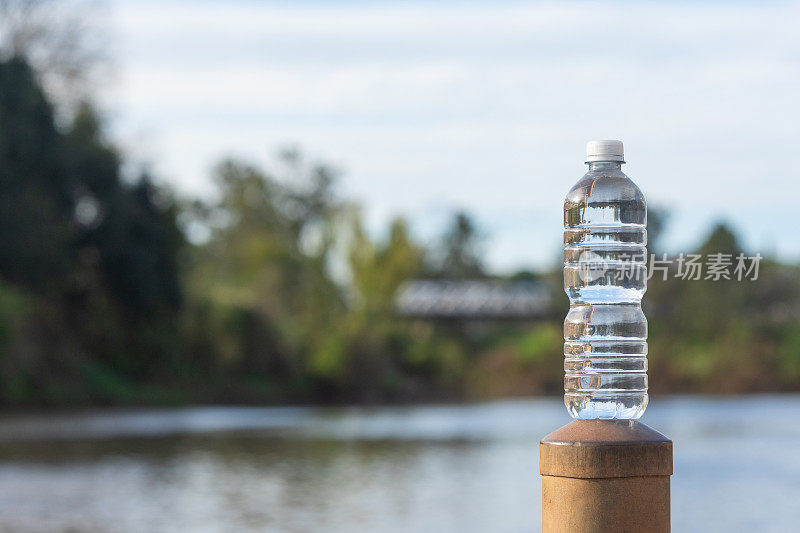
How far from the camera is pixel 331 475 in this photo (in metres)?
14.3

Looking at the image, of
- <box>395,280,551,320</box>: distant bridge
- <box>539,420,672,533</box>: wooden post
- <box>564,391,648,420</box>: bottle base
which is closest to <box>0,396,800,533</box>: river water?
<box>564,391,648,420</box>: bottle base

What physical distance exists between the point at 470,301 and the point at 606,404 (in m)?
51.0

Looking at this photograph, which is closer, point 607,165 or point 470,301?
point 607,165

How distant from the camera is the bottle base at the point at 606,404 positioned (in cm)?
306

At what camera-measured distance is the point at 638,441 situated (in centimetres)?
287

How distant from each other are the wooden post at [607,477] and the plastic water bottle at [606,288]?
158mm

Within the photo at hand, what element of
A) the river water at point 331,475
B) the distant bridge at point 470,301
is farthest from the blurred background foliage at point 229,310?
the river water at point 331,475

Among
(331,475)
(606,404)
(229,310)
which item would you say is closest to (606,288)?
(606,404)

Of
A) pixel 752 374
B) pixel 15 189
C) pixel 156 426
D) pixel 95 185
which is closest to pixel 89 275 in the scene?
pixel 95 185

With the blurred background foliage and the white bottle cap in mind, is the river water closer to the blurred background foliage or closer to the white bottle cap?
the blurred background foliage

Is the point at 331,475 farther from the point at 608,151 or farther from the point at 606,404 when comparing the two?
the point at 608,151

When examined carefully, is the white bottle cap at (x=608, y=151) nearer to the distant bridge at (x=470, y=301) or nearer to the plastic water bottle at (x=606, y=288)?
the plastic water bottle at (x=606, y=288)

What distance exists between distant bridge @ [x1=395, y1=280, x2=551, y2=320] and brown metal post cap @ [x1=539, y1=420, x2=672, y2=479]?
1775 inches

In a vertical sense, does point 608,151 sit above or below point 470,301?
below
